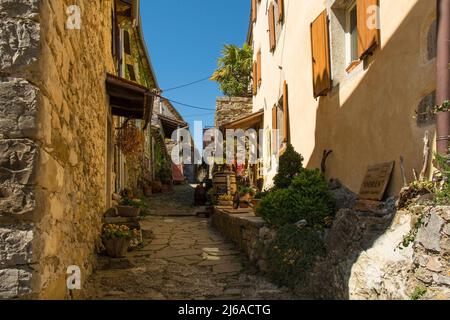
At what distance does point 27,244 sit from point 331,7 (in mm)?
5472

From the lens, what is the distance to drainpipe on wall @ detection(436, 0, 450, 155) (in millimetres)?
3201

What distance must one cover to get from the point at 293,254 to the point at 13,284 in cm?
290

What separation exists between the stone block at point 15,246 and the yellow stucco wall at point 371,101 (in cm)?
339

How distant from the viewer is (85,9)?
4270mm

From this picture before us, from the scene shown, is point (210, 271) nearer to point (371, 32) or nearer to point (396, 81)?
point (396, 81)

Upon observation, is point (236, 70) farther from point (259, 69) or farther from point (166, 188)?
point (166, 188)

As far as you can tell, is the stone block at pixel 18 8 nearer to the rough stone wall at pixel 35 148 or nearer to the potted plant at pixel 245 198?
the rough stone wall at pixel 35 148

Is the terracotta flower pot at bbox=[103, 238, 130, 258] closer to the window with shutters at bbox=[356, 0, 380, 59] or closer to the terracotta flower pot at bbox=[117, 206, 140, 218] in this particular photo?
the terracotta flower pot at bbox=[117, 206, 140, 218]

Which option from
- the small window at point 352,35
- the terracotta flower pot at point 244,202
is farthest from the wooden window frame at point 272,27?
the small window at point 352,35

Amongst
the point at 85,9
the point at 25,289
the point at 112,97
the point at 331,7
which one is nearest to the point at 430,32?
the point at 331,7

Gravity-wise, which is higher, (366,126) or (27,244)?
(366,126)

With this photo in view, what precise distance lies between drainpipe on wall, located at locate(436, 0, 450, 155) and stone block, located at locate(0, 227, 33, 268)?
3.21 metres

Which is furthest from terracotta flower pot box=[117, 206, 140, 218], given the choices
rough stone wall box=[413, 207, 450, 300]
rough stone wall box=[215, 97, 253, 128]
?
rough stone wall box=[215, 97, 253, 128]

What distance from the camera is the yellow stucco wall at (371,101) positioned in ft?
12.4
